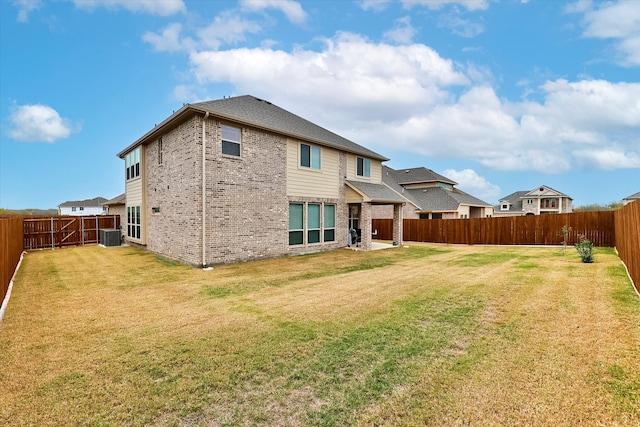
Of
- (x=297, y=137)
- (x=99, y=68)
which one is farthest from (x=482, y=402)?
(x=99, y=68)

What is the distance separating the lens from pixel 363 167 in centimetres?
1848

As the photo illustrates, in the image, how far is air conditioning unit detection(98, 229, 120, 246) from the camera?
18.0 metres

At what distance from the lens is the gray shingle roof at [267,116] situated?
11.8 m

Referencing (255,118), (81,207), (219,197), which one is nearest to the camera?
(219,197)

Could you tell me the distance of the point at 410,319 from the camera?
539 cm

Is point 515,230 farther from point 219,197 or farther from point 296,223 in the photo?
point 219,197

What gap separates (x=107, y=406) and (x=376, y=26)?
16.4m

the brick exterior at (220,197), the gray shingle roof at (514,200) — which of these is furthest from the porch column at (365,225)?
the gray shingle roof at (514,200)

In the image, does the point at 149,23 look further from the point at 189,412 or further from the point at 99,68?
the point at 189,412

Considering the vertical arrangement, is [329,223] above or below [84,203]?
below

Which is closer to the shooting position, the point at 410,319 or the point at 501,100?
the point at 410,319

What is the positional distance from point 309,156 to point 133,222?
11.4 metres

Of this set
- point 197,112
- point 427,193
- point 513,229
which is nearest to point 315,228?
point 197,112

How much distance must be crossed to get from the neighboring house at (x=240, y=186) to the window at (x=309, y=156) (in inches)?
2.0
